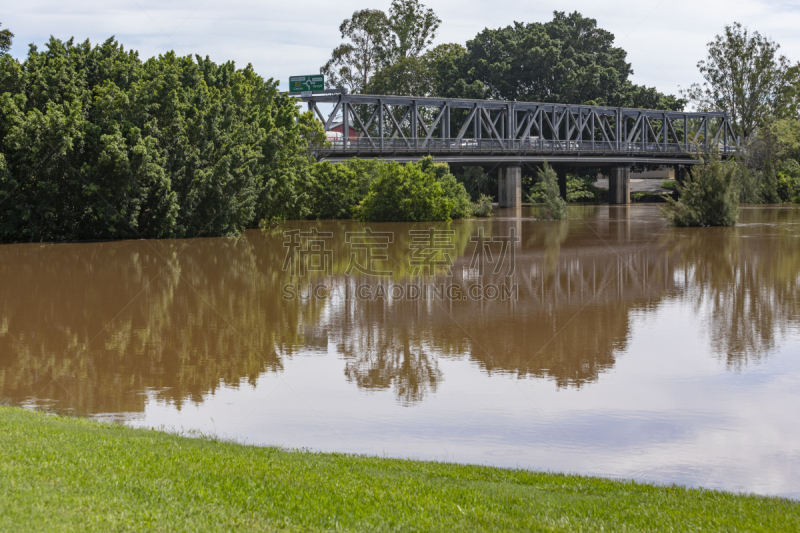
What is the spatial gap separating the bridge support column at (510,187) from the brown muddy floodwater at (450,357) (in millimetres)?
40716

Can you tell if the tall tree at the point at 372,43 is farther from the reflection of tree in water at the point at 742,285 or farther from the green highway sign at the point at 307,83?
the reflection of tree in water at the point at 742,285

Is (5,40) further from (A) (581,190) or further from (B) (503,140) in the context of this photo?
(A) (581,190)

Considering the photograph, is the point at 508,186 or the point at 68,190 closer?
the point at 68,190

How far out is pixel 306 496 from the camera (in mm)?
5371

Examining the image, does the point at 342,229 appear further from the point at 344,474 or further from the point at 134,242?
the point at 344,474

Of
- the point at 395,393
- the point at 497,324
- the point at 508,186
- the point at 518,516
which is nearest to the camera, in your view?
the point at 518,516

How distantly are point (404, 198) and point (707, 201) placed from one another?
15014 millimetres

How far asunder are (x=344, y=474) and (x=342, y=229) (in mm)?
32703

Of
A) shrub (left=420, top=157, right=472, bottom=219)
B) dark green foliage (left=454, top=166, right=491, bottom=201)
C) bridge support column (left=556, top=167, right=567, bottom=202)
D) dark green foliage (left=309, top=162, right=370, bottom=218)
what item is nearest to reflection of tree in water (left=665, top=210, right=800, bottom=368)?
shrub (left=420, top=157, right=472, bottom=219)

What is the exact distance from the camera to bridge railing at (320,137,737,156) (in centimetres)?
5762

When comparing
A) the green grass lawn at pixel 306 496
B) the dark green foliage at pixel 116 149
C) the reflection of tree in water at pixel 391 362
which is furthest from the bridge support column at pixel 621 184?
the green grass lawn at pixel 306 496

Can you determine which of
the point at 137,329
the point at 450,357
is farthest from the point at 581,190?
the point at 450,357

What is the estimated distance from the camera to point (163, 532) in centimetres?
470

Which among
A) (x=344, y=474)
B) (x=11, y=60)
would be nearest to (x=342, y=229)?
(x=11, y=60)
